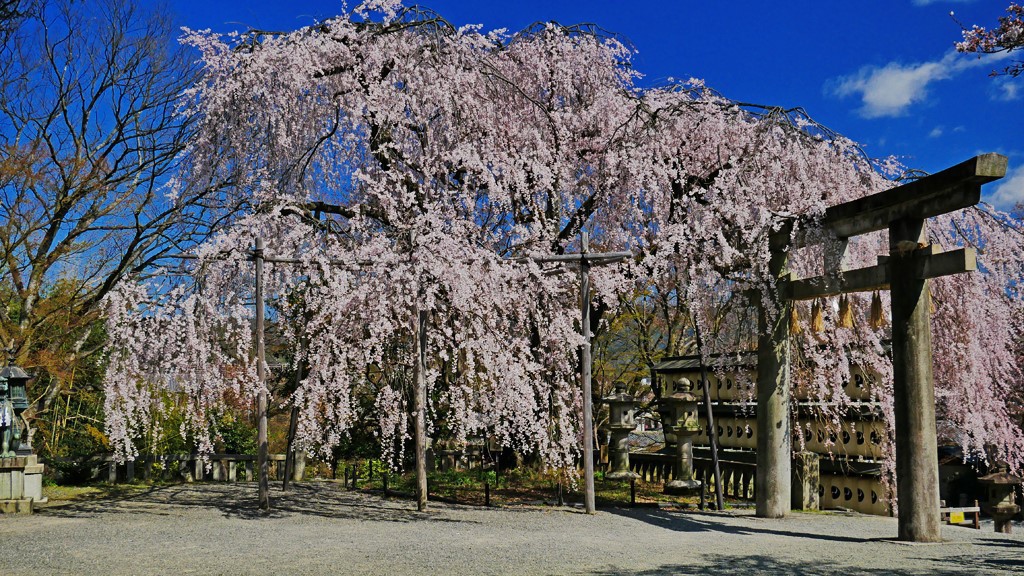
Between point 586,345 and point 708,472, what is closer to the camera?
point 586,345

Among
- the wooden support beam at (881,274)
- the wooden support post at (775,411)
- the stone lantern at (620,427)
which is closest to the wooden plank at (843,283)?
the wooden support beam at (881,274)

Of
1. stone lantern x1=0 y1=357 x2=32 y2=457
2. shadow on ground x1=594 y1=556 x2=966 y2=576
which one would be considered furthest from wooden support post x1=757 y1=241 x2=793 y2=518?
stone lantern x1=0 y1=357 x2=32 y2=457

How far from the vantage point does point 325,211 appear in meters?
12.1

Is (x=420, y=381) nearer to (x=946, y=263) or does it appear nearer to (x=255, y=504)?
(x=255, y=504)

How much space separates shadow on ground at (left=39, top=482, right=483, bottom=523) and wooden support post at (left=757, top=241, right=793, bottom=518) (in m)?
4.42

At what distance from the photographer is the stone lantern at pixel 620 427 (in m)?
13.6

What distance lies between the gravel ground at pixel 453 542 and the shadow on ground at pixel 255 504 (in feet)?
0.11

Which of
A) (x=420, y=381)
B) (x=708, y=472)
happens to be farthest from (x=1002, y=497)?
(x=420, y=381)

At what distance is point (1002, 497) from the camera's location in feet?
42.5

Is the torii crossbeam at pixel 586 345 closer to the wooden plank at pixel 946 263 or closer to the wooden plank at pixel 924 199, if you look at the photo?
the wooden plank at pixel 924 199

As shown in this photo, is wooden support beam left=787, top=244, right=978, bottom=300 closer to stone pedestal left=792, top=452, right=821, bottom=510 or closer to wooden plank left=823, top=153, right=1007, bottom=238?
wooden plank left=823, top=153, right=1007, bottom=238

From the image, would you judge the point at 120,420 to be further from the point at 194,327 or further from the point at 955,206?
the point at 955,206

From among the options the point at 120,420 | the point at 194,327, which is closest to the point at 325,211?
the point at 194,327

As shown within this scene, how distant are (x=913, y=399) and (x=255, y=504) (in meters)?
9.27
